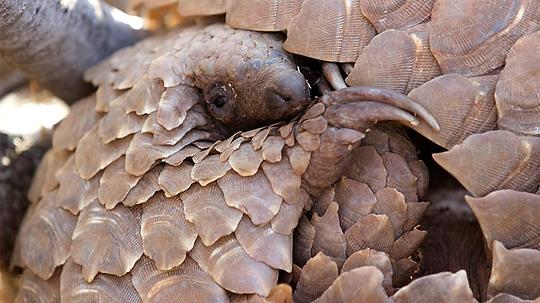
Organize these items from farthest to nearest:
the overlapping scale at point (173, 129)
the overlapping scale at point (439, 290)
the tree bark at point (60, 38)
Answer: the tree bark at point (60, 38) → the overlapping scale at point (173, 129) → the overlapping scale at point (439, 290)

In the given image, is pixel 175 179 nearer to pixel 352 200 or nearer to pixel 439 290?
pixel 352 200

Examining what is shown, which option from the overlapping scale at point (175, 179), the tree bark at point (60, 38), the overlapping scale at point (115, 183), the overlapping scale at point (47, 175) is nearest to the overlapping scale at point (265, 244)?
the overlapping scale at point (175, 179)

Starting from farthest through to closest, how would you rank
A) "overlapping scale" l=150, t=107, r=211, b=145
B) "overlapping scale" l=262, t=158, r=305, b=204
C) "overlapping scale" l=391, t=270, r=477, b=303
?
"overlapping scale" l=150, t=107, r=211, b=145
"overlapping scale" l=262, t=158, r=305, b=204
"overlapping scale" l=391, t=270, r=477, b=303

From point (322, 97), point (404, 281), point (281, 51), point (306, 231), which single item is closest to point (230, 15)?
point (281, 51)

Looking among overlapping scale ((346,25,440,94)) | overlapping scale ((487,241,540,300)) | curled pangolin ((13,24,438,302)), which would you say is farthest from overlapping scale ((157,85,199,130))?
overlapping scale ((487,241,540,300))

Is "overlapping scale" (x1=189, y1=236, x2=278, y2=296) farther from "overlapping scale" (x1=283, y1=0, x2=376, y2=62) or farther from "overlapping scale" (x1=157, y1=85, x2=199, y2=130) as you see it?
"overlapping scale" (x1=283, y1=0, x2=376, y2=62)

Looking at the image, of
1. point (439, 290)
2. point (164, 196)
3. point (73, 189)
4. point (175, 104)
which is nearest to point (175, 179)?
point (164, 196)

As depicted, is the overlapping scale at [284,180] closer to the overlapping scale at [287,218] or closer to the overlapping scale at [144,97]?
the overlapping scale at [287,218]
